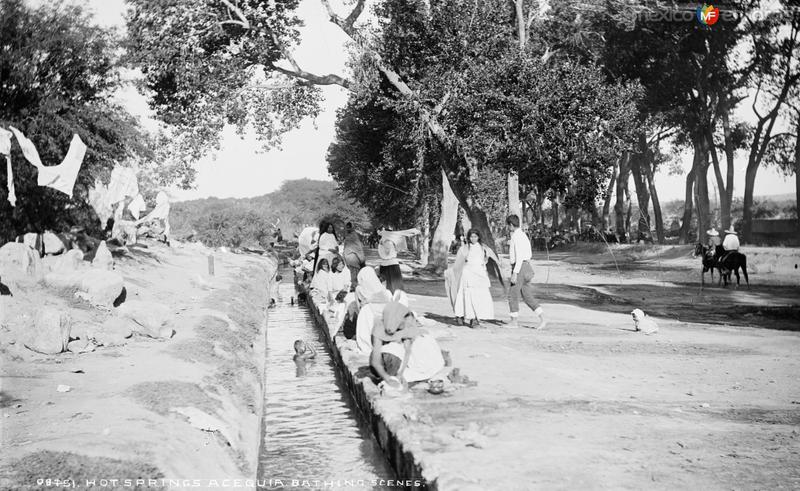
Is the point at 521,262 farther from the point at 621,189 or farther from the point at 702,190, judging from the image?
the point at 621,189

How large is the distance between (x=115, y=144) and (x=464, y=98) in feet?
33.3

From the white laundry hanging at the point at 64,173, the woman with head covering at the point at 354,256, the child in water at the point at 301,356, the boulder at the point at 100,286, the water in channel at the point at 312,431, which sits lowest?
the water in channel at the point at 312,431

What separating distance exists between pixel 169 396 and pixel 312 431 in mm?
1659

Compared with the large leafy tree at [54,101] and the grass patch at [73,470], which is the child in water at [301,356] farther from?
the large leafy tree at [54,101]

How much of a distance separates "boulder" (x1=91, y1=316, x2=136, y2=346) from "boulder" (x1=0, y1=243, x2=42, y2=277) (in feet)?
9.11

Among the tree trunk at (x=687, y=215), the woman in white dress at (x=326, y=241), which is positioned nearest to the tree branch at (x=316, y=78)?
the woman in white dress at (x=326, y=241)

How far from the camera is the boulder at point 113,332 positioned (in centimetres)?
1092

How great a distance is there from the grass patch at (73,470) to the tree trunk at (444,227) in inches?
932

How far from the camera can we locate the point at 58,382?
330 inches

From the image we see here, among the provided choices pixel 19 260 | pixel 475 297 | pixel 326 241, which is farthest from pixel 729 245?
pixel 19 260

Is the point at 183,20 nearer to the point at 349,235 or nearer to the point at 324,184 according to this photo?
the point at 349,235

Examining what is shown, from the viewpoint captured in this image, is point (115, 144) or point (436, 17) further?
point (115, 144)

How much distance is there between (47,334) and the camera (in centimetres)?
992

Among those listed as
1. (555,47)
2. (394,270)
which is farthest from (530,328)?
(555,47)
